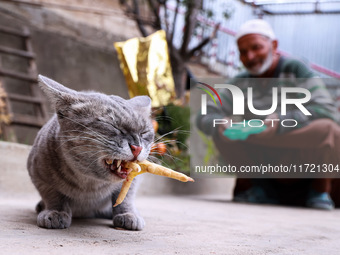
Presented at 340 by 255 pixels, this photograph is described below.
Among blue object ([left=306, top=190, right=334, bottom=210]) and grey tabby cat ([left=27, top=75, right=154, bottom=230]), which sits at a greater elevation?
grey tabby cat ([left=27, top=75, right=154, bottom=230])

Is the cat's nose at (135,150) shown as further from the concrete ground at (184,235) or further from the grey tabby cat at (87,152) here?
the concrete ground at (184,235)

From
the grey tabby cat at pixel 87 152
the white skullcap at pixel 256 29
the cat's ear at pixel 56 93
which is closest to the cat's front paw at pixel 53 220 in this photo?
the grey tabby cat at pixel 87 152

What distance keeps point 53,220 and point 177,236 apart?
0.43m

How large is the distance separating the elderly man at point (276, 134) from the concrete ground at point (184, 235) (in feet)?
2.22

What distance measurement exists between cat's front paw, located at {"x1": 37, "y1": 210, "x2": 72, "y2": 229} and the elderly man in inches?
69.1

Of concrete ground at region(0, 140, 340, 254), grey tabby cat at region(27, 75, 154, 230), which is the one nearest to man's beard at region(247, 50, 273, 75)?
concrete ground at region(0, 140, 340, 254)

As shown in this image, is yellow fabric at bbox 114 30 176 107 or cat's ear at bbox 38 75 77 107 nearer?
cat's ear at bbox 38 75 77 107

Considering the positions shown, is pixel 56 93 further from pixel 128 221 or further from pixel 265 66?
pixel 265 66

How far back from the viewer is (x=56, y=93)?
1309 mm

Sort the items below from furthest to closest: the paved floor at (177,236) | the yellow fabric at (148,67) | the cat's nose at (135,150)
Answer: the yellow fabric at (148,67) → the cat's nose at (135,150) → the paved floor at (177,236)

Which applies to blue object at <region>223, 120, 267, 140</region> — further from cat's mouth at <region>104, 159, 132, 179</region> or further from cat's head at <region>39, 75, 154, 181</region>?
cat's mouth at <region>104, 159, 132, 179</region>

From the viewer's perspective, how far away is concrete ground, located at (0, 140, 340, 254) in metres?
1.10

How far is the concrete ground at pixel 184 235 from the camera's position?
110cm

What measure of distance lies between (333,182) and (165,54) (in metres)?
1.85
